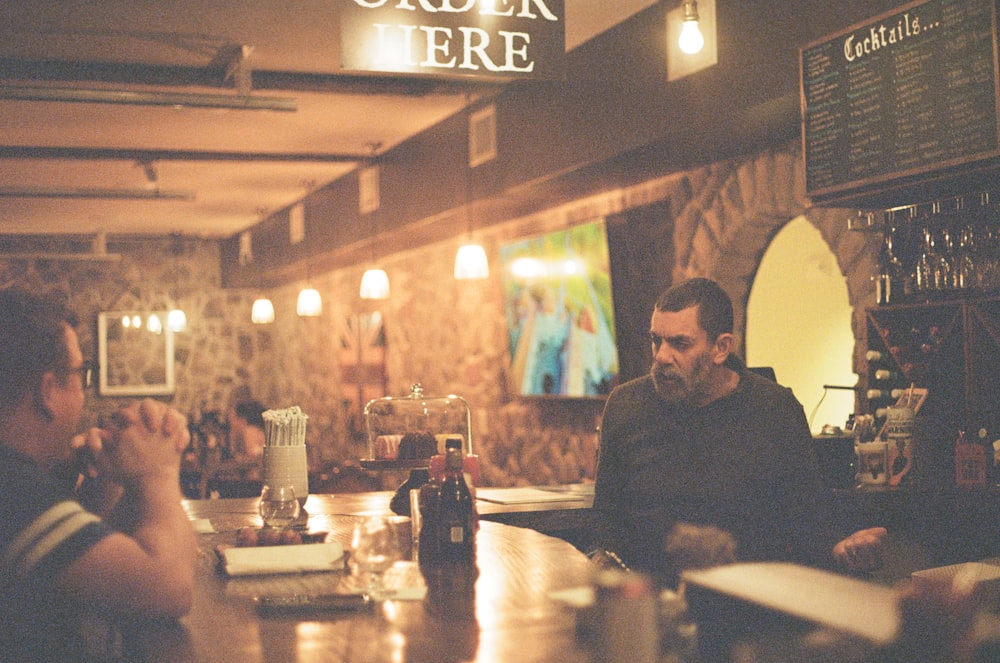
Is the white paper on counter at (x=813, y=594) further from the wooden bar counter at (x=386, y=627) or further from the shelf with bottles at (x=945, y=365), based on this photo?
the shelf with bottles at (x=945, y=365)

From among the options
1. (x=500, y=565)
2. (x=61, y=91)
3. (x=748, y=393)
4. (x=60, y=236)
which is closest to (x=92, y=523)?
(x=500, y=565)

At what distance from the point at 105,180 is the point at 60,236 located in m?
3.71

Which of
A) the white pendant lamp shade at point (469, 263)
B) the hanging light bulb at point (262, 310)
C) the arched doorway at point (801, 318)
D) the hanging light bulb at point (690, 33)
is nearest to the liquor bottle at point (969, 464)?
the hanging light bulb at point (690, 33)

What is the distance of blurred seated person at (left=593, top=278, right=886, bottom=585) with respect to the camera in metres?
2.98

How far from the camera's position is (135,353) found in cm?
1381

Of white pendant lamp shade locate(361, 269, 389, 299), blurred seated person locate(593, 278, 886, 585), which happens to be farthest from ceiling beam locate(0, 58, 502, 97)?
blurred seated person locate(593, 278, 886, 585)

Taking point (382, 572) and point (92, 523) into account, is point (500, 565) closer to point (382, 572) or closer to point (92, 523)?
point (382, 572)

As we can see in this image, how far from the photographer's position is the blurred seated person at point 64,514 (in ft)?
5.77

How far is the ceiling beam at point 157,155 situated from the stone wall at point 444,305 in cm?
87

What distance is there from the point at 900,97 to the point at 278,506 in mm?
2396

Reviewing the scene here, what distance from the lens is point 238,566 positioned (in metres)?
2.51

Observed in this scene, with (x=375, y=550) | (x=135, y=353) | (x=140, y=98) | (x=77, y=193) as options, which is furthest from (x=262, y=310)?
(x=375, y=550)

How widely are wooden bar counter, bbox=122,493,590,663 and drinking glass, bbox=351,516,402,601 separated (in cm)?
8

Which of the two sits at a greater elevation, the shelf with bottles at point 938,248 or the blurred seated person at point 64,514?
the shelf with bottles at point 938,248
